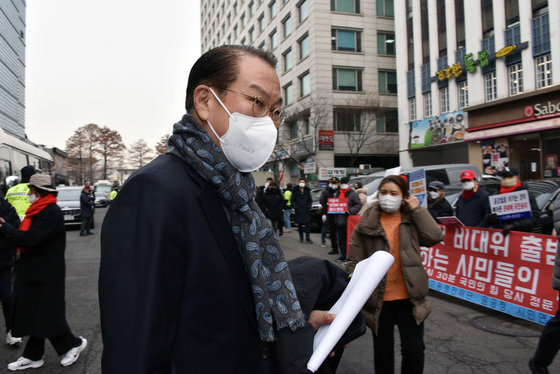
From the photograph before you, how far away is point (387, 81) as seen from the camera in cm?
3198

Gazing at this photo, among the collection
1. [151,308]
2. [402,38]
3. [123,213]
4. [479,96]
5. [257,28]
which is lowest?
[151,308]

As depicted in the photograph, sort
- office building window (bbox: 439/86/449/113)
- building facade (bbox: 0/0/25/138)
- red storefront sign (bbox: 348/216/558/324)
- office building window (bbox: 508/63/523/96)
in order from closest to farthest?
red storefront sign (bbox: 348/216/558/324), office building window (bbox: 508/63/523/96), office building window (bbox: 439/86/449/113), building facade (bbox: 0/0/25/138)

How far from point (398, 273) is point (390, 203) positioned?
1.97ft

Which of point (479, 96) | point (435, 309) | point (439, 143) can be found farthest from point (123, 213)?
point (439, 143)

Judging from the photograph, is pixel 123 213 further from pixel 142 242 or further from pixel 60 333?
pixel 60 333

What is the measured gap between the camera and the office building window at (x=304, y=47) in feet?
107

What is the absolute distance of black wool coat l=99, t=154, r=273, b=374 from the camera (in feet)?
3.14

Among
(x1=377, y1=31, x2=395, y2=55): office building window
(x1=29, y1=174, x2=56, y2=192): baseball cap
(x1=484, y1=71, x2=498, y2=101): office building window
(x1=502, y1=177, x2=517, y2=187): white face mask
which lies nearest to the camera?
(x1=29, y1=174, x2=56, y2=192): baseball cap

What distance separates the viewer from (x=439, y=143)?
2362 centimetres

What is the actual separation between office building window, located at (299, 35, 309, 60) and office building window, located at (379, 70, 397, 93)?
260 inches

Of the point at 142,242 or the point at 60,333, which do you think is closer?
the point at 142,242

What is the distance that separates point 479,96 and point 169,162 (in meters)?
23.3

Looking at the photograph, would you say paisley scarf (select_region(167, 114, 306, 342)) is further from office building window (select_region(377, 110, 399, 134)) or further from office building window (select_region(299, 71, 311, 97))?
office building window (select_region(299, 71, 311, 97))

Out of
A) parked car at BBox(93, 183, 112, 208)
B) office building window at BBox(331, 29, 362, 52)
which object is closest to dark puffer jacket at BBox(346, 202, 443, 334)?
office building window at BBox(331, 29, 362, 52)
